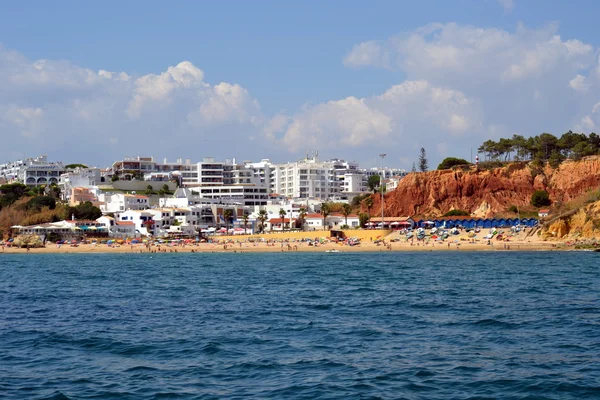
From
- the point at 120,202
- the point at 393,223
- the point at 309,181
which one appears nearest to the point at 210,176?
the point at 309,181

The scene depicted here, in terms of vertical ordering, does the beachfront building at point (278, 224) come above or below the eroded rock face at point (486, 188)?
below

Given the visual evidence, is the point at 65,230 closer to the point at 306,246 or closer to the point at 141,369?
the point at 306,246

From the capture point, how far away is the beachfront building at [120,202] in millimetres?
119812

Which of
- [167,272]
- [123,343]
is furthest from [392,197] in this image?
[123,343]

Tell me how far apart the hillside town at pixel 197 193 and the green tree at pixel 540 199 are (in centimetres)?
2458

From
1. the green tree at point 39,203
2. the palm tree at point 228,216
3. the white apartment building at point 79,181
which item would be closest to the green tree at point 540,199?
the palm tree at point 228,216

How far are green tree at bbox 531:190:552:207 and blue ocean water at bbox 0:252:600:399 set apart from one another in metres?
62.7

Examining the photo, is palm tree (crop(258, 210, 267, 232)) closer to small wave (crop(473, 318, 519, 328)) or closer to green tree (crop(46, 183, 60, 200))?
green tree (crop(46, 183, 60, 200))

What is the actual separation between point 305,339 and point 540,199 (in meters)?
87.5

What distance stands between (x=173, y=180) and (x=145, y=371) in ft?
419

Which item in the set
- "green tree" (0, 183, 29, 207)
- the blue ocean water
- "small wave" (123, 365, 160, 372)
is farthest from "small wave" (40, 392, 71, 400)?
"green tree" (0, 183, 29, 207)

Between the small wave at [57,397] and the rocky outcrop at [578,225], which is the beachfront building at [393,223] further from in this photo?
the small wave at [57,397]

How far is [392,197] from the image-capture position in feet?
369

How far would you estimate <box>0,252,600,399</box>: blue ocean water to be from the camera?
57.3 feet
